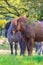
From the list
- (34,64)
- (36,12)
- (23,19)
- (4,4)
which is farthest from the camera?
(4,4)

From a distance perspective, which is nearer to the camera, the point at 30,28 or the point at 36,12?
the point at 36,12

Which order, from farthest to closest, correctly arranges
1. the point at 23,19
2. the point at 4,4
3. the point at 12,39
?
1. the point at 12,39
2. the point at 4,4
3. the point at 23,19

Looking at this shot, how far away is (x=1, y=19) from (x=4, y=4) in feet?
5.76

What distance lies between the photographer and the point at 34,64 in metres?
5.14

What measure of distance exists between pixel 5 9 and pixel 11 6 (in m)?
0.89

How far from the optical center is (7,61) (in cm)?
544

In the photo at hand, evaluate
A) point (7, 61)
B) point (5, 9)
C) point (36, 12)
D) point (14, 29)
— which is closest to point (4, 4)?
point (5, 9)

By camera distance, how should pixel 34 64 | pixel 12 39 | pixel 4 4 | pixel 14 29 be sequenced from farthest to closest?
pixel 12 39 → pixel 4 4 → pixel 14 29 → pixel 34 64

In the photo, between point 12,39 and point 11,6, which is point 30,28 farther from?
point 12,39

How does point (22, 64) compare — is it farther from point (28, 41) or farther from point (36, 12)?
point (28, 41)

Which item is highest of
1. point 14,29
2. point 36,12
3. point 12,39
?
point 36,12

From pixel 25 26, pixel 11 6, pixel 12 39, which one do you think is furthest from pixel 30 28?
pixel 12 39

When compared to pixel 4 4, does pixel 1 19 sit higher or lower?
lower

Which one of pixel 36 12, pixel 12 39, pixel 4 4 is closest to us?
pixel 36 12
